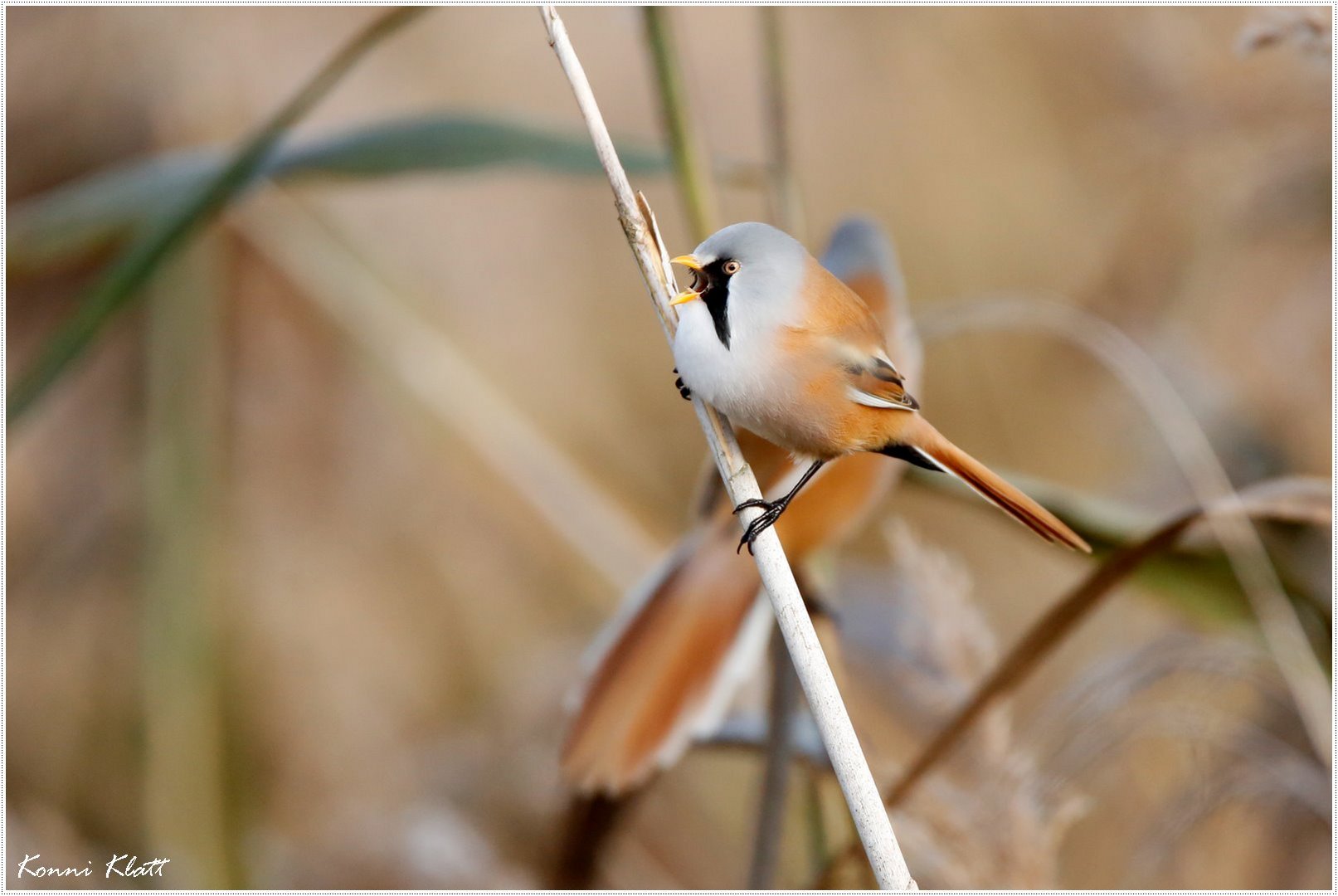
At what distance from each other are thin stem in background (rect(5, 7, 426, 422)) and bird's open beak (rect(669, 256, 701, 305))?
2.01 feet

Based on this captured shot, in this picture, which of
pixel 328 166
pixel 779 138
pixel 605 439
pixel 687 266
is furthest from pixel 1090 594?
pixel 605 439

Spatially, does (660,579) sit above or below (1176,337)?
below

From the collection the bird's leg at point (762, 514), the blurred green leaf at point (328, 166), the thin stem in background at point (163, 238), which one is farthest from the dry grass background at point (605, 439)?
the bird's leg at point (762, 514)

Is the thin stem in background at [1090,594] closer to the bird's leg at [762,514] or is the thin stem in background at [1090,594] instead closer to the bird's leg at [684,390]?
the bird's leg at [762,514]

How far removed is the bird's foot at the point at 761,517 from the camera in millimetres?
938

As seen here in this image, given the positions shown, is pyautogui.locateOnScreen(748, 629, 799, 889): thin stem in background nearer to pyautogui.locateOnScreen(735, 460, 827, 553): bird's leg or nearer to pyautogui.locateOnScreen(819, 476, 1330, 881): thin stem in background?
pyautogui.locateOnScreen(819, 476, 1330, 881): thin stem in background

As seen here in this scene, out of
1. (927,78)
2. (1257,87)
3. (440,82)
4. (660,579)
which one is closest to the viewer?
(660,579)

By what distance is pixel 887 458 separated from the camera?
4.34ft

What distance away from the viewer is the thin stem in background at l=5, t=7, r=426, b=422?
4.05 ft

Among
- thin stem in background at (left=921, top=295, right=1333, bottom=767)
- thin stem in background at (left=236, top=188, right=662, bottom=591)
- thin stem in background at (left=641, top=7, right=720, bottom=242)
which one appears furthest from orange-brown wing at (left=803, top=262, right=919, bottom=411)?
thin stem in background at (left=236, top=188, right=662, bottom=591)

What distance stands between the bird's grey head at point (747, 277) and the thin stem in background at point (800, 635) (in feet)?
0.17

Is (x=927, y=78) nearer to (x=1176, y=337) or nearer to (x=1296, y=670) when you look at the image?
(x=1176, y=337)

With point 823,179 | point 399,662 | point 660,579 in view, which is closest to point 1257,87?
point 823,179

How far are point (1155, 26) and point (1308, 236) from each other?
827 mm
